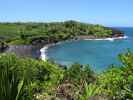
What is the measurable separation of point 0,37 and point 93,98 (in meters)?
123

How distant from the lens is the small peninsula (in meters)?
132

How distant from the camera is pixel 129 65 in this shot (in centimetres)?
1134

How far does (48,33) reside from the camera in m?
149

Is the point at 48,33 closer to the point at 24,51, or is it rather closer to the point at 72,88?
the point at 24,51

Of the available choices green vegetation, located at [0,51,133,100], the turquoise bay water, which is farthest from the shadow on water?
green vegetation, located at [0,51,133,100]

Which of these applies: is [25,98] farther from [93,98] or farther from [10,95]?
[93,98]

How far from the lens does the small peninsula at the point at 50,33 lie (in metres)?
132

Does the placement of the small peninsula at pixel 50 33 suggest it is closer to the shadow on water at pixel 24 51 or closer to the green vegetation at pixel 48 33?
the green vegetation at pixel 48 33

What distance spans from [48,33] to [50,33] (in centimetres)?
176

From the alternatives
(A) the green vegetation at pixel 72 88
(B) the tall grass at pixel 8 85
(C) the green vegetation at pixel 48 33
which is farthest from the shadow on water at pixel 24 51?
(B) the tall grass at pixel 8 85

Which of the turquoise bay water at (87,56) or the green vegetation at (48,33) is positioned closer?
the turquoise bay water at (87,56)

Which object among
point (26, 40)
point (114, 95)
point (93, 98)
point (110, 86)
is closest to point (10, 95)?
point (93, 98)

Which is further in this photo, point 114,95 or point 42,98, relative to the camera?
point 42,98

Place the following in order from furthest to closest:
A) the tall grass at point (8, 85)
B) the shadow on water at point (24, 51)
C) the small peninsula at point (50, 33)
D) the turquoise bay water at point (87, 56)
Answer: the small peninsula at point (50, 33) → the shadow on water at point (24, 51) → the turquoise bay water at point (87, 56) → the tall grass at point (8, 85)
